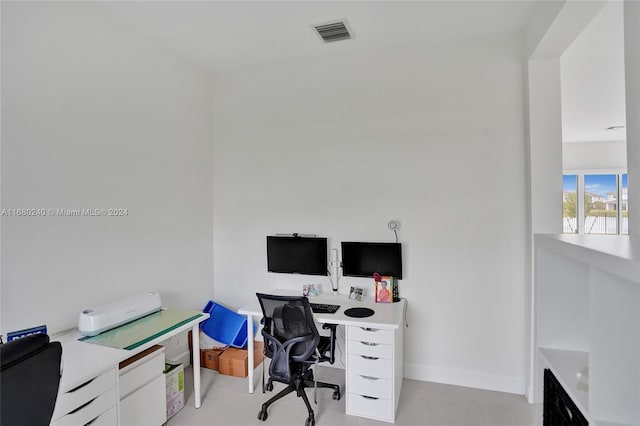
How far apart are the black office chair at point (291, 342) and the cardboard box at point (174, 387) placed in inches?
26.1

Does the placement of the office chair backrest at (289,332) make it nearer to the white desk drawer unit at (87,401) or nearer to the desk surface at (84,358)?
the desk surface at (84,358)

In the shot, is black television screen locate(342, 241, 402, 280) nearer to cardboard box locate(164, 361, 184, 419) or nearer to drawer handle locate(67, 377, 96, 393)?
cardboard box locate(164, 361, 184, 419)

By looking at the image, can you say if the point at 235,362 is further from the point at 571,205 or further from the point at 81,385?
the point at 571,205

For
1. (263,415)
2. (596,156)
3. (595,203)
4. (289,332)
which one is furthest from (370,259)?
(596,156)

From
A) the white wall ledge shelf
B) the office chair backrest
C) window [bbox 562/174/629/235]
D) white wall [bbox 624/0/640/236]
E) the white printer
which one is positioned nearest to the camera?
the white wall ledge shelf

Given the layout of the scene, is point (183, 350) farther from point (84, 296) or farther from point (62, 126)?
point (62, 126)

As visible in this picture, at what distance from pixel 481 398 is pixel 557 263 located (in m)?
2.14

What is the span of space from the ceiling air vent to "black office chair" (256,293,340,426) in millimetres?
2218

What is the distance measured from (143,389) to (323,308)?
1.39 metres

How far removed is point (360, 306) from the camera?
281 centimetres

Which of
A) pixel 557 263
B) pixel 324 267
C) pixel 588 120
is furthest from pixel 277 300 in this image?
Result: pixel 588 120

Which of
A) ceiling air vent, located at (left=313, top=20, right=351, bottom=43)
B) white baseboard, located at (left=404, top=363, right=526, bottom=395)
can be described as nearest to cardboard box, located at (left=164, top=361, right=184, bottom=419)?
white baseboard, located at (left=404, top=363, right=526, bottom=395)

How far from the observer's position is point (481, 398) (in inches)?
105

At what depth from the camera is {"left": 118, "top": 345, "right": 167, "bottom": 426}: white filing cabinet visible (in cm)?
203
